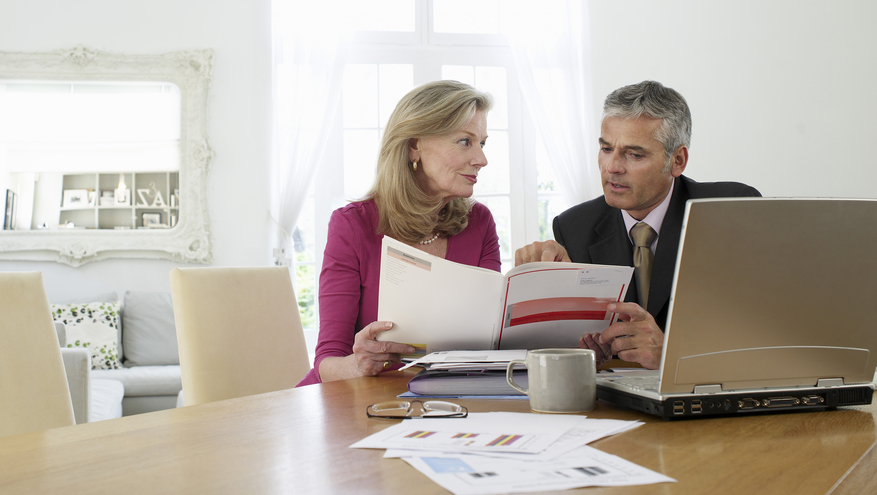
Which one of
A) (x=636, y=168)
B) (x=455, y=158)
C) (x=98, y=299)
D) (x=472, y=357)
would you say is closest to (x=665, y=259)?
(x=636, y=168)

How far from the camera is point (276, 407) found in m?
0.91

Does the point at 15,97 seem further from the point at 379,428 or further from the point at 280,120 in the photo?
the point at 379,428

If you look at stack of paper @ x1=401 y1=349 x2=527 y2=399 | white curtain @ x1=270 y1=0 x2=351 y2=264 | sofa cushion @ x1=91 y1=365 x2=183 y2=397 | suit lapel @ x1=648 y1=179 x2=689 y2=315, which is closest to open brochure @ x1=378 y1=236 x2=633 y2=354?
stack of paper @ x1=401 y1=349 x2=527 y2=399

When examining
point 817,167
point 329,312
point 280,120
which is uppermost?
point 280,120

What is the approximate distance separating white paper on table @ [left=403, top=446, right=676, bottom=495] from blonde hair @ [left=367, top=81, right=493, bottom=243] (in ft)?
3.51

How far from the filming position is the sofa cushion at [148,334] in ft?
12.7

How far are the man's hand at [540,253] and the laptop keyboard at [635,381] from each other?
369 mm

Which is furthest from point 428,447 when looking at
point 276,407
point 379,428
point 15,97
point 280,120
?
point 15,97

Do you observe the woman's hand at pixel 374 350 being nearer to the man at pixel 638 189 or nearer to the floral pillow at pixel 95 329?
the man at pixel 638 189

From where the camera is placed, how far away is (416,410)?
806 millimetres

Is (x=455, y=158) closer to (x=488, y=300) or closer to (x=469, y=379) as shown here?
(x=488, y=300)

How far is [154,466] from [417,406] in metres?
0.32

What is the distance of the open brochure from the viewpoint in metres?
1.06

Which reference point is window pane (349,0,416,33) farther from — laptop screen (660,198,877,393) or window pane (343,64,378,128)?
laptop screen (660,198,877,393)
